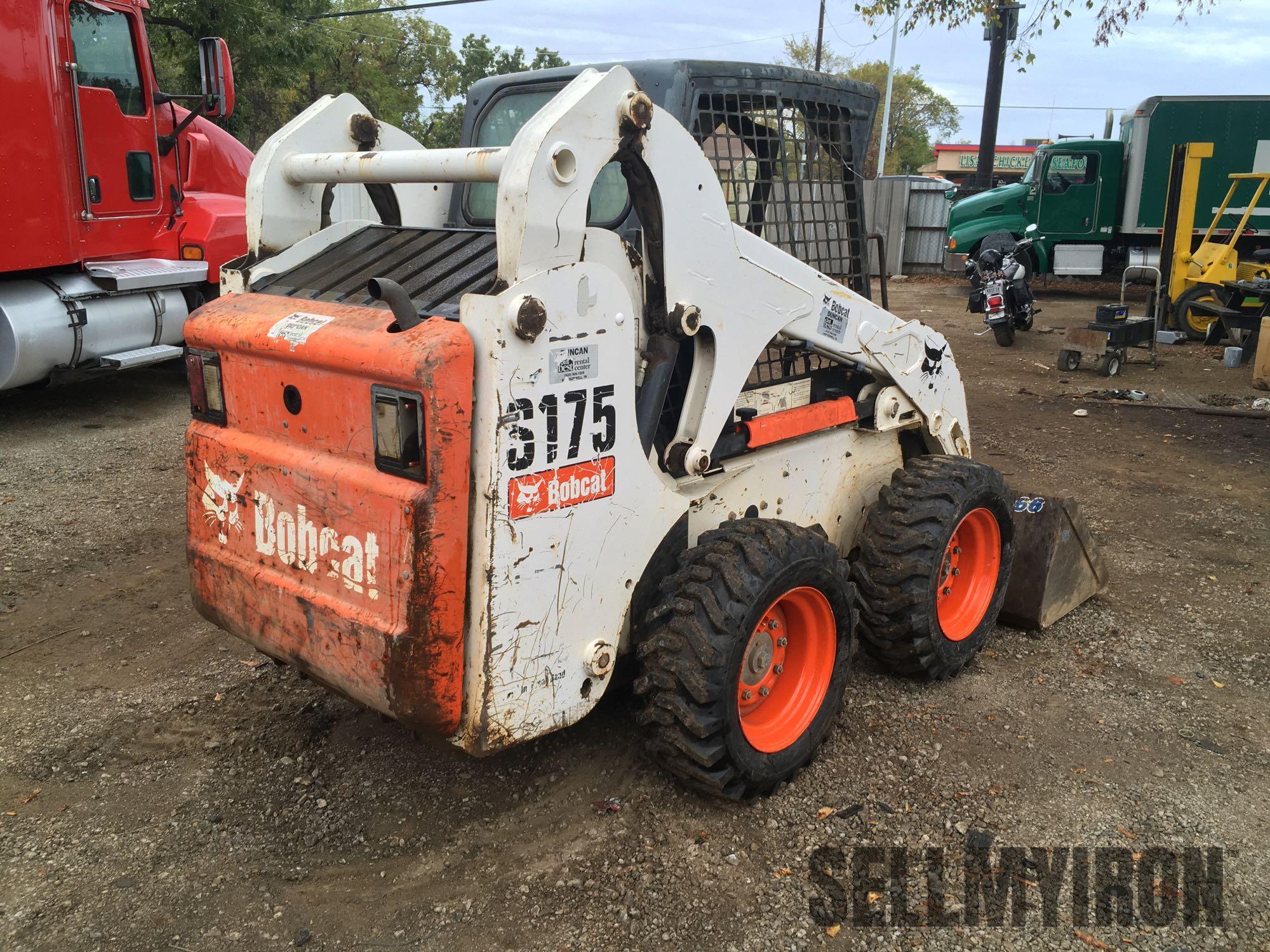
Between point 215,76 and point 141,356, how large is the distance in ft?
7.26

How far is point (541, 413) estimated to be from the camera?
2.51 m

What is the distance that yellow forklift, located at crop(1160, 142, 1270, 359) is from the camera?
36.0 feet

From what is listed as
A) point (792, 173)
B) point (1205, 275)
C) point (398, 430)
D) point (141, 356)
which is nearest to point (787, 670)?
point (398, 430)

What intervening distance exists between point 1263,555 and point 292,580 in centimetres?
497

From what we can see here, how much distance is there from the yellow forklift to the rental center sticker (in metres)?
10.1

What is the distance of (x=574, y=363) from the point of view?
2557mm

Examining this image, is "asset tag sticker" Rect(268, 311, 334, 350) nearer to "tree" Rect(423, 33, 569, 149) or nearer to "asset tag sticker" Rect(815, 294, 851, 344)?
"asset tag sticker" Rect(815, 294, 851, 344)

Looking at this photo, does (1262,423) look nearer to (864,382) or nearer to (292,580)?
(864,382)

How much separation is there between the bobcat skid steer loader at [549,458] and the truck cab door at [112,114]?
527cm

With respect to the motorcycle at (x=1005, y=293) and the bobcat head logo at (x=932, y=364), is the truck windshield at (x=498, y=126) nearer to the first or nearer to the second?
the bobcat head logo at (x=932, y=364)

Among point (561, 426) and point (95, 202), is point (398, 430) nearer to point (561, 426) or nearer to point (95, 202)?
point (561, 426)

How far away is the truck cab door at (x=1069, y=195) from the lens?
1725 centimetres

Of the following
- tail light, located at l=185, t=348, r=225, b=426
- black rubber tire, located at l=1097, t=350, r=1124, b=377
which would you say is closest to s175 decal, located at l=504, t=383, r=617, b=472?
tail light, located at l=185, t=348, r=225, b=426

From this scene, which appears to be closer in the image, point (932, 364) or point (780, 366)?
point (780, 366)
